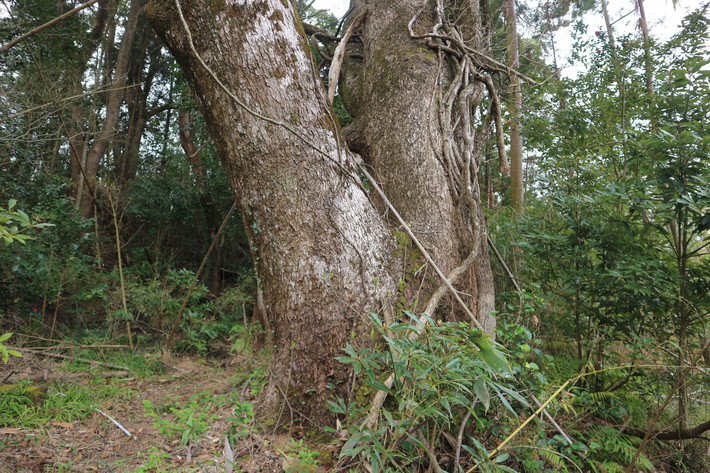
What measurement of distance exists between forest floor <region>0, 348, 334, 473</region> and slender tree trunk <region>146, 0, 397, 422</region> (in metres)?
0.26

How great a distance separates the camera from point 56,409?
255 centimetres

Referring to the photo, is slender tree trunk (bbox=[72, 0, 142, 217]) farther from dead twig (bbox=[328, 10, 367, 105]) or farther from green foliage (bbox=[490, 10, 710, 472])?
green foliage (bbox=[490, 10, 710, 472])

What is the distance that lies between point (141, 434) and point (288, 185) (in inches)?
62.3

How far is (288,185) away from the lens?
223 centimetres

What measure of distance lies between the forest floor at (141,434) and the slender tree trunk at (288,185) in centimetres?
26

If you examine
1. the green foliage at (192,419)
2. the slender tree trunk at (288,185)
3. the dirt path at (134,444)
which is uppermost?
the slender tree trunk at (288,185)

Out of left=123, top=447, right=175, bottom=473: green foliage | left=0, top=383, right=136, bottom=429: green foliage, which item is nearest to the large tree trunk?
left=123, top=447, right=175, bottom=473: green foliage

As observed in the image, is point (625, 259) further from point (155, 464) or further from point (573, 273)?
point (155, 464)

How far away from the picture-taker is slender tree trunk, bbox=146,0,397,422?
84.6 inches

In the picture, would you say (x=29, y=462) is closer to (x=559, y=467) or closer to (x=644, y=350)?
(x=559, y=467)

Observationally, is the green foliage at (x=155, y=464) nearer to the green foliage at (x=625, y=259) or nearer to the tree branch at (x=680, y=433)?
the green foliage at (x=625, y=259)

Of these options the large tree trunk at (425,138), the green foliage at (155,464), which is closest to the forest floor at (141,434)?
the green foliage at (155,464)

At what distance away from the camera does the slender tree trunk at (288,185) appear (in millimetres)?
2148

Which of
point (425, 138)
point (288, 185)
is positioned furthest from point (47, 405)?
point (425, 138)
